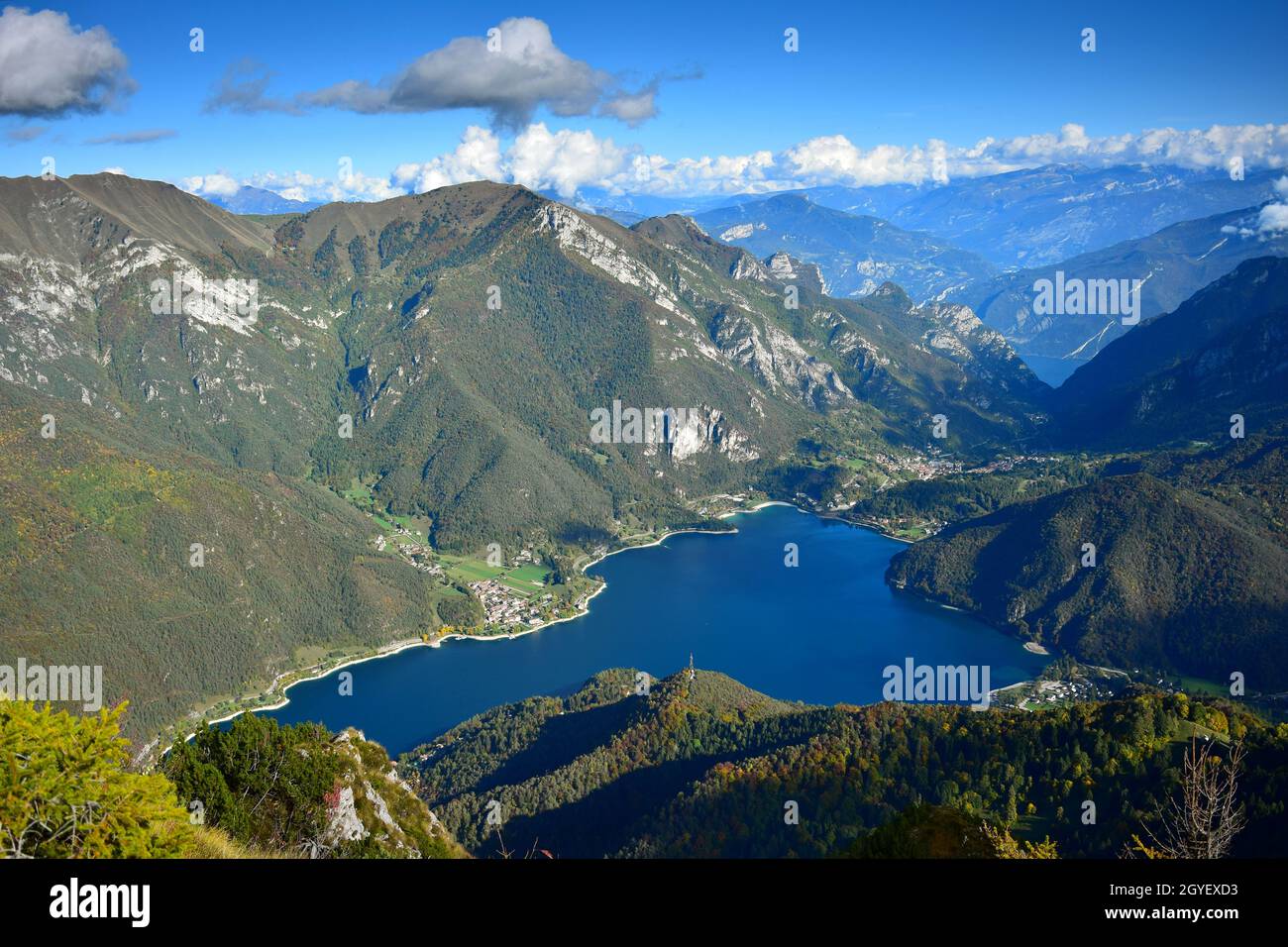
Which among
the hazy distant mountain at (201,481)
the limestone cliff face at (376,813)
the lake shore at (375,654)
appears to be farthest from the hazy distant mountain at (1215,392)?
the limestone cliff face at (376,813)

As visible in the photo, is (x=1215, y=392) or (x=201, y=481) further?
(x=1215, y=392)

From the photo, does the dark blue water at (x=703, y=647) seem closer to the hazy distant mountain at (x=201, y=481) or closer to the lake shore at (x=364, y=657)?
the lake shore at (x=364, y=657)

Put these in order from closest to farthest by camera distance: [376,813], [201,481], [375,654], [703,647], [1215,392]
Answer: [376,813]
[703,647]
[375,654]
[201,481]
[1215,392]

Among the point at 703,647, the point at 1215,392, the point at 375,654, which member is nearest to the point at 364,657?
the point at 375,654

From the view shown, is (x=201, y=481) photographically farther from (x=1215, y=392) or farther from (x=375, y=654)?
(x=1215, y=392)

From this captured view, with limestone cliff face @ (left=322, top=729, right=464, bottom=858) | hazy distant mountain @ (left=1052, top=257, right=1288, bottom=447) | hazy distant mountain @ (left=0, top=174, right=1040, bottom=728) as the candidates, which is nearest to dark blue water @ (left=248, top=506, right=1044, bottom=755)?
hazy distant mountain @ (left=0, top=174, right=1040, bottom=728)

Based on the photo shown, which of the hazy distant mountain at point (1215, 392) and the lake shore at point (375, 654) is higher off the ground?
the hazy distant mountain at point (1215, 392)

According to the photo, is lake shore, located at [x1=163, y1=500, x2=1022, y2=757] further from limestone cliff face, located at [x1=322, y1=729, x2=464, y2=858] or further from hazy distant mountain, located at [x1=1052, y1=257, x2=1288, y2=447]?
hazy distant mountain, located at [x1=1052, y1=257, x2=1288, y2=447]

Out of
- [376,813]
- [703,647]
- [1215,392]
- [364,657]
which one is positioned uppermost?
[1215,392]
